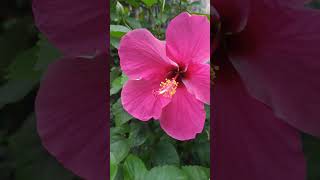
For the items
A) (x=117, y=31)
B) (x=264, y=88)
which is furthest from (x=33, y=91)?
(x=264, y=88)

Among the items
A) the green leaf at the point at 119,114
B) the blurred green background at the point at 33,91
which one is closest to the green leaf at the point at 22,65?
the blurred green background at the point at 33,91

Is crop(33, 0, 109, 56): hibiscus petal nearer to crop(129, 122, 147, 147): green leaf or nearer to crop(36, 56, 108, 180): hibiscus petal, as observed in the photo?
crop(36, 56, 108, 180): hibiscus petal

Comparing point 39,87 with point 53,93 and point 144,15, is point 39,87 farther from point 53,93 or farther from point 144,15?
point 144,15

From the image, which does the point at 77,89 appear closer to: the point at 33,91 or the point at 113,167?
the point at 33,91

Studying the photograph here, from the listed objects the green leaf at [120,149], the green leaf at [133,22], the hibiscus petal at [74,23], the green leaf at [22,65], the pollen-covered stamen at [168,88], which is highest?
the hibiscus petal at [74,23]

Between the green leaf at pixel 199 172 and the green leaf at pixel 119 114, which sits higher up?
the green leaf at pixel 119 114

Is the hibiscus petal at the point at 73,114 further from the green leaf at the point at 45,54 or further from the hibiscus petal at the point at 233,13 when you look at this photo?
the hibiscus petal at the point at 233,13
